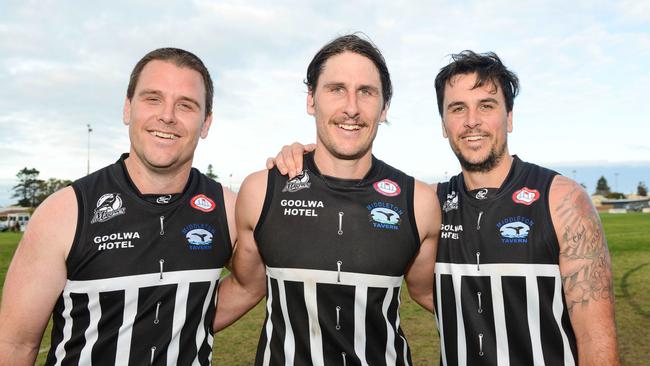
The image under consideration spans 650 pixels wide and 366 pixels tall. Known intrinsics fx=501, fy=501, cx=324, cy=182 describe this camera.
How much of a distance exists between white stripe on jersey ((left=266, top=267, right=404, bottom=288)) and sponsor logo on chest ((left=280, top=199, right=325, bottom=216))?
0.39 meters

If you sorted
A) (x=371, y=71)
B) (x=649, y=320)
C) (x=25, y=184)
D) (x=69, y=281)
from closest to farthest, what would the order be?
(x=69, y=281) < (x=371, y=71) < (x=649, y=320) < (x=25, y=184)

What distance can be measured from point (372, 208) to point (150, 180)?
155cm

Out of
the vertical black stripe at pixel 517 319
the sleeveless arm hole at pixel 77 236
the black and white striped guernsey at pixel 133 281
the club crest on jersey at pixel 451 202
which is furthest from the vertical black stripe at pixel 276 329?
the vertical black stripe at pixel 517 319

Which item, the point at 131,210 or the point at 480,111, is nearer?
the point at 131,210

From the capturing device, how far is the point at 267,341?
3.42 metres

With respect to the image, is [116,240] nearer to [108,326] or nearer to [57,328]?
[108,326]

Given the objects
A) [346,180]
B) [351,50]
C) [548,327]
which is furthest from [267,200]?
[548,327]

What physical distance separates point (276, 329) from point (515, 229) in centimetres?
178

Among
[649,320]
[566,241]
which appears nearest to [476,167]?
[566,241]

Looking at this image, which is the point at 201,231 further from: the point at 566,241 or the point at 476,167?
the point at 566,241

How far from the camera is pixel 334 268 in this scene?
11.2 feet

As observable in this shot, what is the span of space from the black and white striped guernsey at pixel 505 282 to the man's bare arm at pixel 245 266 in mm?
1384

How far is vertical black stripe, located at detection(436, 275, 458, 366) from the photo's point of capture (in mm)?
3580

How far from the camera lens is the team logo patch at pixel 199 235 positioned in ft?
11.2
